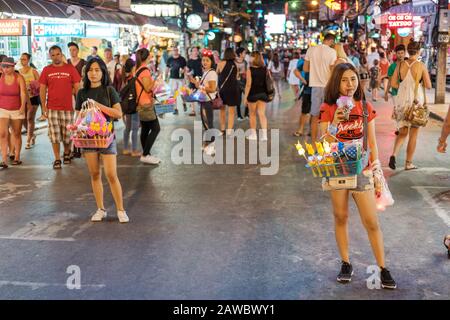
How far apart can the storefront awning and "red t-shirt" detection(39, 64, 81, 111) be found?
13.6 feet

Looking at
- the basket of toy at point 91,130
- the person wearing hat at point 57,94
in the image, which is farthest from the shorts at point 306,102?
the basket of toy at point 91,130

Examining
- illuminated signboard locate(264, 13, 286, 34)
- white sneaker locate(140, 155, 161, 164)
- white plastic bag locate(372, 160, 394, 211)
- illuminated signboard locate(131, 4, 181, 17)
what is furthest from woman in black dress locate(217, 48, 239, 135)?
illuminated signboard locate(264, 13, 286, 34)

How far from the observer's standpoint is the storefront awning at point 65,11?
44.9 ft

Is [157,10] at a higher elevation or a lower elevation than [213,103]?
higher

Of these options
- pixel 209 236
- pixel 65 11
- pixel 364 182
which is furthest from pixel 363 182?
pixel 65 11

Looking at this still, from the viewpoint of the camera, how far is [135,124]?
10.9m

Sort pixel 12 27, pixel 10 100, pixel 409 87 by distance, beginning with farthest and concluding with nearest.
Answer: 1. pixel 12 27
2. pixel 10 100
3. pixel 409 87

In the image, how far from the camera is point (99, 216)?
6.90 metres

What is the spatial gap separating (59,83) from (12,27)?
362 centimetres

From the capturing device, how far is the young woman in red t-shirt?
4.74 meters

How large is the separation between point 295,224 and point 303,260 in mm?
1168

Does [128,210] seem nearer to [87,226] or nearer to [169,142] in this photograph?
[87,226]

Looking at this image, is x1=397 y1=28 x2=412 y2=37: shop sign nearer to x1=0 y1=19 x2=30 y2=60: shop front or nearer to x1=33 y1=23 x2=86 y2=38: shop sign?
x1=33 y1=23 x2=86 y2=38: shop sign

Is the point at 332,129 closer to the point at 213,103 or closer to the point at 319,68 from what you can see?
the point at 319,68
